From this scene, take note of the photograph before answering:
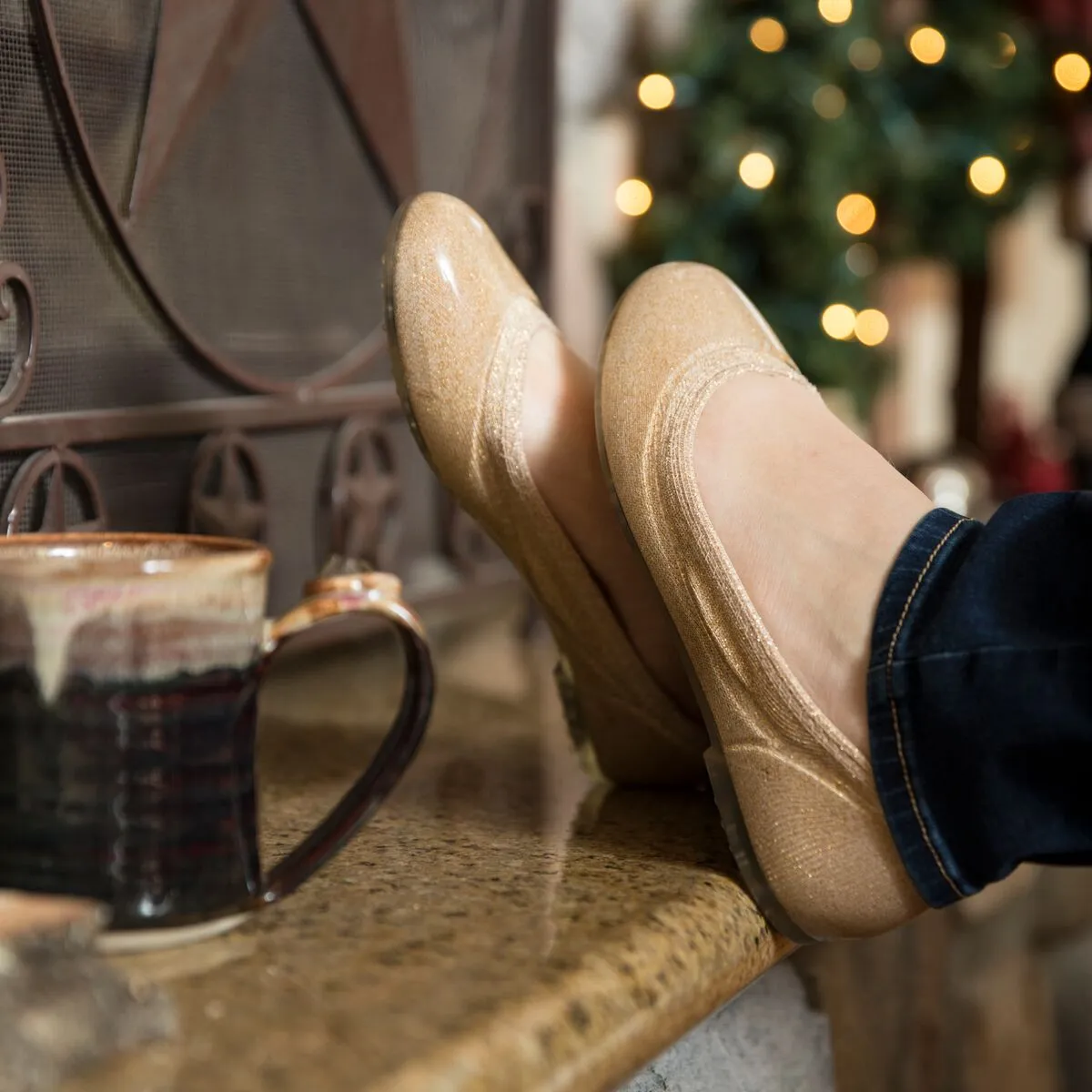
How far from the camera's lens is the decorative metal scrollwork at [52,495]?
71 cm

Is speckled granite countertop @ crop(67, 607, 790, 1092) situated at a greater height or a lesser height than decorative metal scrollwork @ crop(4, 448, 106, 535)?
lesser

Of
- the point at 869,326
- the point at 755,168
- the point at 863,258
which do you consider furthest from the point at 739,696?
the point at 863,258

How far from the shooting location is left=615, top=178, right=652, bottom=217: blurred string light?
70.3 inches

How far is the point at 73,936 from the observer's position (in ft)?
1.28

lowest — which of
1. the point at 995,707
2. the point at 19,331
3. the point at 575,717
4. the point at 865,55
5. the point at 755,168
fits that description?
the point at 575,717

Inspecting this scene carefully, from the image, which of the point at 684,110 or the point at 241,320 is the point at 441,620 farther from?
the point at 684,110

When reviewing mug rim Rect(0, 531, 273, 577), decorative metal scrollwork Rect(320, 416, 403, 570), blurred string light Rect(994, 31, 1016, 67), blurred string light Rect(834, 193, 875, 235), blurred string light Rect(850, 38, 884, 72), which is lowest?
decorative metal scrollwork Rect(320, 416, 403, 570)

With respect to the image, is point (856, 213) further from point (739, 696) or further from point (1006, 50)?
point (739, 696)

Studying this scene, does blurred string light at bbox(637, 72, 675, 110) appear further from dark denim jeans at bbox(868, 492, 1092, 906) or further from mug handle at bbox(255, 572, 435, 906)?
mug handle at bbox(255, 572, 435, 906)

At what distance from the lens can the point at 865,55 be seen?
1872mm

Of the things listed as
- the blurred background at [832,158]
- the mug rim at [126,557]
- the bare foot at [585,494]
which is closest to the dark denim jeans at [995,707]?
the bare foot at [585,494]

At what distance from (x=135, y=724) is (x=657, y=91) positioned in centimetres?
151

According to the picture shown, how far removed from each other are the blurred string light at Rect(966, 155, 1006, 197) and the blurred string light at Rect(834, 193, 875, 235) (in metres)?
0.18

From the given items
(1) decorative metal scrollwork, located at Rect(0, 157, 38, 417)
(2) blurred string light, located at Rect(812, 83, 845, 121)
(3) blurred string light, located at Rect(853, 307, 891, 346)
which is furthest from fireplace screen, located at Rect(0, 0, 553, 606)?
(3) blurred string light, located at Rect(853, 307, 891, 346)
